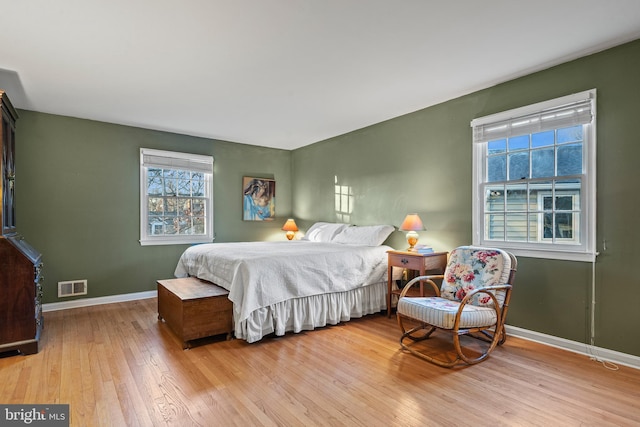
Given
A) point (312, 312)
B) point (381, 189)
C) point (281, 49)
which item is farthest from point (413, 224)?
point (281, 49)

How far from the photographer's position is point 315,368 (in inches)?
101

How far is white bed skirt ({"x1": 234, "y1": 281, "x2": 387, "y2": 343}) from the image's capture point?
308 cm

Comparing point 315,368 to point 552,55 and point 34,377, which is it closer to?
point 34,377

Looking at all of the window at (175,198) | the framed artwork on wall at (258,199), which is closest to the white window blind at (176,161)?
the window at (175,198)

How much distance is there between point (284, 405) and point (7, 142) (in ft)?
11.4

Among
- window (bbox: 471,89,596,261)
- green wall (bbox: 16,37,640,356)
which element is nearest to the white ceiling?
green wall (bbox: 16,37,640,356)

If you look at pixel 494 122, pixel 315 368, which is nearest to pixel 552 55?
pixel 494 122

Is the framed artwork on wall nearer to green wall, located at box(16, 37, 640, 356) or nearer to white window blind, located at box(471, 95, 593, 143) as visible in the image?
green wall, located at box(16, 37, 640, 356)

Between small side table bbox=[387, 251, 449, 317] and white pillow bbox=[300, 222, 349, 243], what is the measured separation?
1243 millimetres

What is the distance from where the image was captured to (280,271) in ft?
10.6

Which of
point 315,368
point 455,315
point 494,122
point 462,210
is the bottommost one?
point 315,368

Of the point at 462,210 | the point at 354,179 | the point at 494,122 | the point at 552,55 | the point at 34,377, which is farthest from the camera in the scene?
the point at 354,179

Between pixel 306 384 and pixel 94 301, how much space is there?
3.58m

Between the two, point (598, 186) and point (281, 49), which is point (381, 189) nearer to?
point (598, 186)
